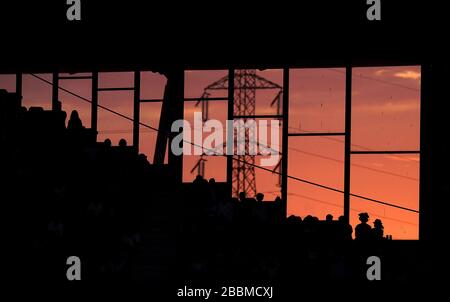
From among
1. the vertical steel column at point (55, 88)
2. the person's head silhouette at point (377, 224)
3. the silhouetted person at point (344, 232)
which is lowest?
the silhouetted person at point (344, 232)

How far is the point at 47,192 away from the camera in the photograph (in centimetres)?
1418

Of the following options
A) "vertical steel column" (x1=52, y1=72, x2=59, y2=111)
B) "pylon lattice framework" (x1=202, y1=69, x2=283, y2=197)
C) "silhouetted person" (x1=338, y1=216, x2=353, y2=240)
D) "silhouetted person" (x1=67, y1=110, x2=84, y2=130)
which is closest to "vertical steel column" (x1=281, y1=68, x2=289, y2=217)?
"pylon lattice framework" (x1=202, y1=69, x2=283, y2=197)

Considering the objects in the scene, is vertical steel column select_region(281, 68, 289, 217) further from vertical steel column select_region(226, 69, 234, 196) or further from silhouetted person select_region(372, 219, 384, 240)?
silhouetted person select_region(372, 219, 384, 240)

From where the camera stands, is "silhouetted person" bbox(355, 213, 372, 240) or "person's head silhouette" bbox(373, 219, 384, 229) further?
"person's head silhouette" bbox(373, 219, 384, 229)

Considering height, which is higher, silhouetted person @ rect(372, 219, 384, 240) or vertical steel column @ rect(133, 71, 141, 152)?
A: vertical steel column @ rect(133, 71, 141, 152)

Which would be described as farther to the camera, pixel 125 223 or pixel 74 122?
pixel 74 122

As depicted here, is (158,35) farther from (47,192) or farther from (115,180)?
(47,192)

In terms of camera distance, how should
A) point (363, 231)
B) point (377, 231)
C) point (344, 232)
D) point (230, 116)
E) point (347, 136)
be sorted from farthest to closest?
point (230, 116) < point (347, 136) < point (377, 231) < point (344, 232) < point (363, 231)

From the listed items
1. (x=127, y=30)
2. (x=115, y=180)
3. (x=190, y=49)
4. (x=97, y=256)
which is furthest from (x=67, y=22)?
(x=97, y=256)

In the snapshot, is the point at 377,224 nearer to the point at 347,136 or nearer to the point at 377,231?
the point at 377,231

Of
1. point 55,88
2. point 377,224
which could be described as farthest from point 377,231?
point 55,88

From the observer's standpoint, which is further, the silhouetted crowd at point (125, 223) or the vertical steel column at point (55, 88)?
the vertical steel column at point (55, 88)

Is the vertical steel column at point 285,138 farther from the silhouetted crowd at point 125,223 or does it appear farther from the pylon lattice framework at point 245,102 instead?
the silhouetted crowd at point 125,223

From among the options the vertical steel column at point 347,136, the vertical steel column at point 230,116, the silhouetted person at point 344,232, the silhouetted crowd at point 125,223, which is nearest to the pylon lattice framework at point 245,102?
the vertical steel column at point 230,116
